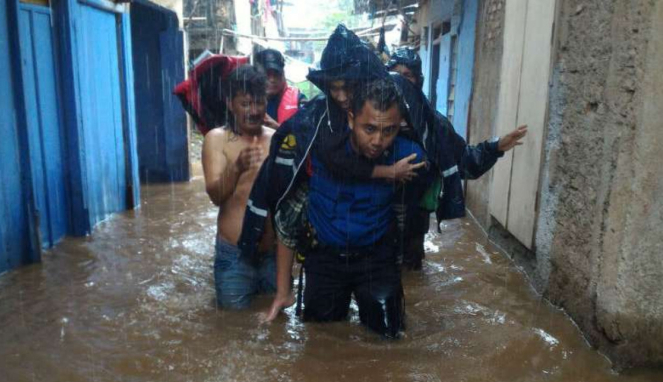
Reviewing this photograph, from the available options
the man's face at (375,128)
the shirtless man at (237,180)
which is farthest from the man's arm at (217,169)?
the man's face at (375,128)

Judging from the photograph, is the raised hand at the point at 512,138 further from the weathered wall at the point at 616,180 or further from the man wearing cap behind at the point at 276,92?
the man wearing cap behind at the point at 276,92

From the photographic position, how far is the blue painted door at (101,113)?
20.1 feet

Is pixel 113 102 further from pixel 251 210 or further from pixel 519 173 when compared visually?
pixel 519 173

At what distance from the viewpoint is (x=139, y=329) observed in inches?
145

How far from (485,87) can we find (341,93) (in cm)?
395

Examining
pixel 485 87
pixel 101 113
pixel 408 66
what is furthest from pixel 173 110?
pixel 408 66

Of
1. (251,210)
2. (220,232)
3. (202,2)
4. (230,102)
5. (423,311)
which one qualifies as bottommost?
(423,311)

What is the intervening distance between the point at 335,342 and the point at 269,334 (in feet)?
1.36

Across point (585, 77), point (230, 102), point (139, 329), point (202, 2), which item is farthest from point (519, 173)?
point (202, 2)

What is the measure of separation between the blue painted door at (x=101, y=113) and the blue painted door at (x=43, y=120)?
35cm

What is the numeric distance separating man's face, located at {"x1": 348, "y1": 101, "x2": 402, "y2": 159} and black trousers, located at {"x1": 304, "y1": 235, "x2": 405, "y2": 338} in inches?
23.7

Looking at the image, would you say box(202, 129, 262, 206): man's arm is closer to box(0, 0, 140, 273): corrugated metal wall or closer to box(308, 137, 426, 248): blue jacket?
box(308, 137, 426, 248): blue jacket

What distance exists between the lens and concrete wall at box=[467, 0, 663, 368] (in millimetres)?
2887

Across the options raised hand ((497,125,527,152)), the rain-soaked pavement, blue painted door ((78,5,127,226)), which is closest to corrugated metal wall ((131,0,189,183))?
blue painted door ((78,5,127,226))
